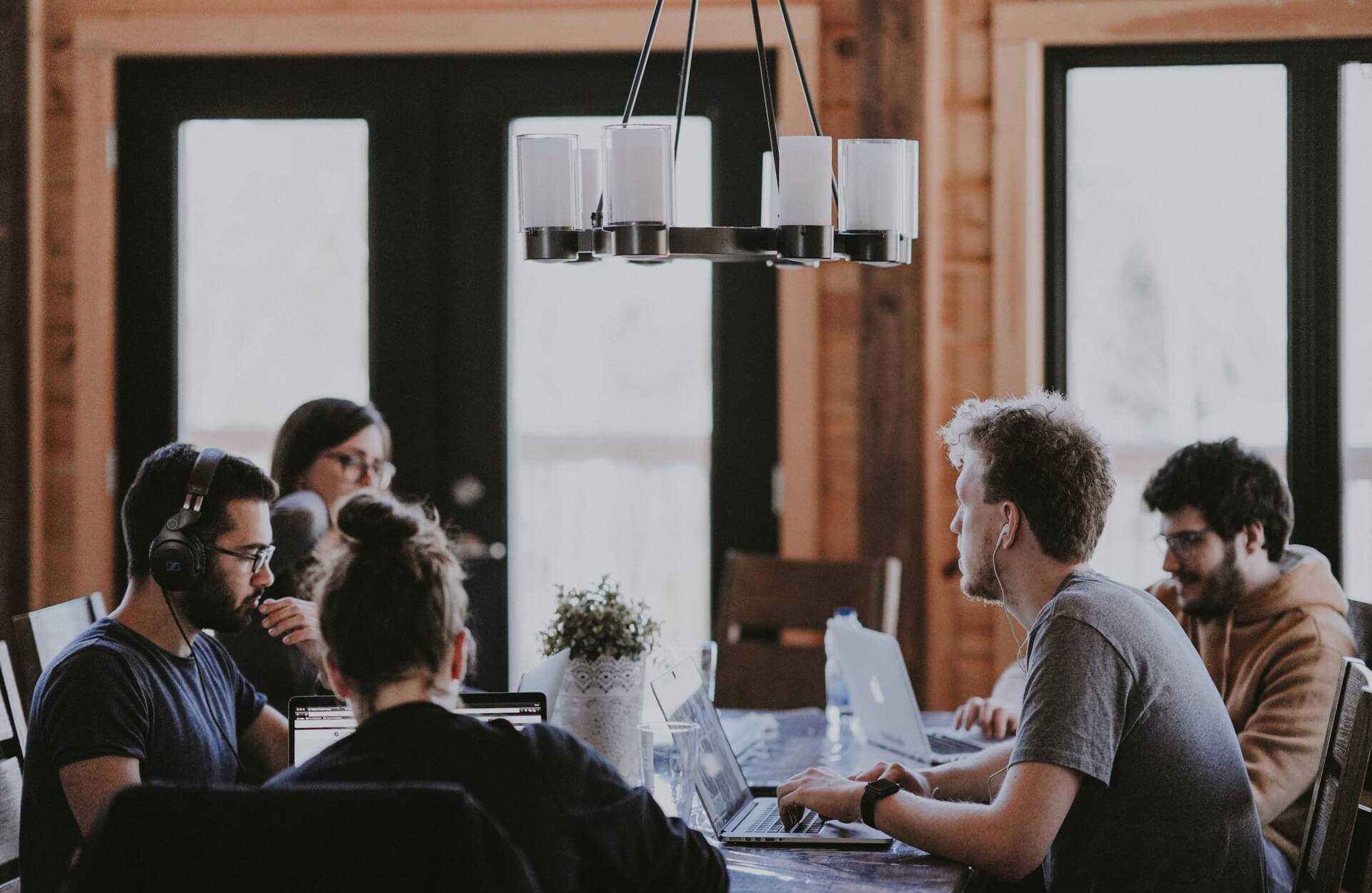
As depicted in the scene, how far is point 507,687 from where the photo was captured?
13.1ft

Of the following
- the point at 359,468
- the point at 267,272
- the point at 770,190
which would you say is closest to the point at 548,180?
the point at 770,190

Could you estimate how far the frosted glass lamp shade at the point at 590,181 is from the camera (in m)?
2.21

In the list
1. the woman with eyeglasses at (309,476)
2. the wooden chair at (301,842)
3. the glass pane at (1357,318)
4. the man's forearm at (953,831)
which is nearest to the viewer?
the wooden chair at (301,842)

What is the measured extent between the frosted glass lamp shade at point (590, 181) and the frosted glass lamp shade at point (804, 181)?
34 cm

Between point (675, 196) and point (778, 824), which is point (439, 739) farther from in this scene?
point (675, 196)

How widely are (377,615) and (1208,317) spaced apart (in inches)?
114

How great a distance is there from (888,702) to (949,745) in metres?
0.18

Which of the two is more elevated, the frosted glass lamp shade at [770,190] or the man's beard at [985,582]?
the frosted glass lamp shade at [770,190]

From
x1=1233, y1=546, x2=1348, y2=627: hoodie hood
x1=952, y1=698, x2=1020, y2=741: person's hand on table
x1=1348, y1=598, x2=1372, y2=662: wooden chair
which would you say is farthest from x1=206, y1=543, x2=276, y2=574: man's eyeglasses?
x1=1348, y1=598, x2=1372, y2=662: wooden chair

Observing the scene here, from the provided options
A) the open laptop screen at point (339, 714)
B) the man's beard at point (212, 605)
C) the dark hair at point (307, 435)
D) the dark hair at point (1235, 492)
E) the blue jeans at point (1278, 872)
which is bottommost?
the blue jeans at point (1278, 872)

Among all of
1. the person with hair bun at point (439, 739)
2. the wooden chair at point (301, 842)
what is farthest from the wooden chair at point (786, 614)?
the wooden chair at point (301, 842)

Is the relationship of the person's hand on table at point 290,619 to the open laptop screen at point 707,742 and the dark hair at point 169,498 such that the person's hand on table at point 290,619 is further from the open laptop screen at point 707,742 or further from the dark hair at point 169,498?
the open laptop screen at point 707,742

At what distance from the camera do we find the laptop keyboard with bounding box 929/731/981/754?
2.52m

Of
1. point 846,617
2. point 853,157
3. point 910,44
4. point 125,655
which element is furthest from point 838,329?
point 125,655
